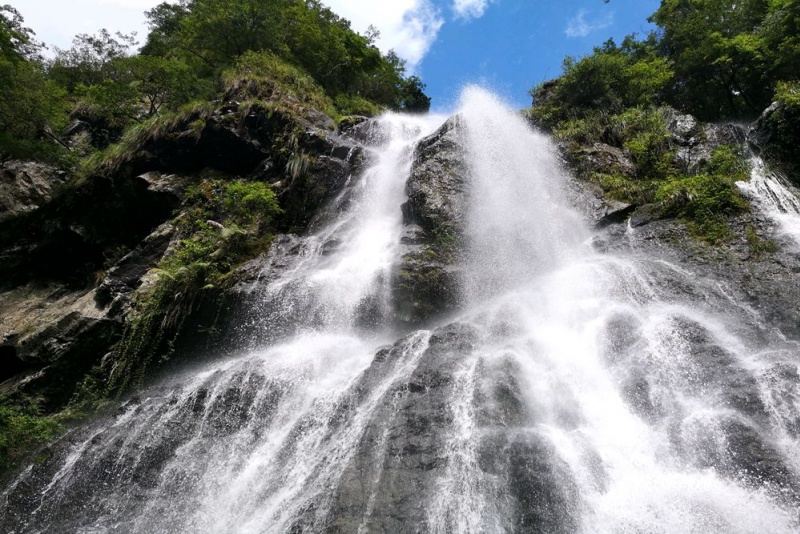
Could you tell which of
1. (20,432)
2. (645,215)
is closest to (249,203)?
(20,432)

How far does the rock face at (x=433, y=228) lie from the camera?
1020 centimetres

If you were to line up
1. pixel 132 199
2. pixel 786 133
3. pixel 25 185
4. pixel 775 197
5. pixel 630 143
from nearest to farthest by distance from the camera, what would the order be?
pixel 775 197 → pixel 786 133 → pixel 630 143 → pixel 132 199 → pixel 25 185

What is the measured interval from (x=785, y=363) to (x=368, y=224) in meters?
10.2

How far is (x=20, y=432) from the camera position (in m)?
9.20

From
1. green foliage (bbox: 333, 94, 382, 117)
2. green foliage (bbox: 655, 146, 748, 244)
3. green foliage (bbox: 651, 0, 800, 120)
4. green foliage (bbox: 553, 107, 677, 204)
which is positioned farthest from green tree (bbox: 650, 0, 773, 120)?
green foliage (bbox: 333, 94, 382, 117)

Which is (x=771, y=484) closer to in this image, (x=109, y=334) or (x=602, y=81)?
(x=109, y=334)

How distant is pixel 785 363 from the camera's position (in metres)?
6.24

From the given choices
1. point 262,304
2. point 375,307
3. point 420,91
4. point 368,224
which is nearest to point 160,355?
point 262,304

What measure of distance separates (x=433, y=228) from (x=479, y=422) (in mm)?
6311

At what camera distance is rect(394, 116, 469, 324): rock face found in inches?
402

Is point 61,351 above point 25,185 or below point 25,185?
below

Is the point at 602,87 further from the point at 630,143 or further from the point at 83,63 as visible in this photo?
the point at 83,63

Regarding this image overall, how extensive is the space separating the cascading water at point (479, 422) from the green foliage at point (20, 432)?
111cm

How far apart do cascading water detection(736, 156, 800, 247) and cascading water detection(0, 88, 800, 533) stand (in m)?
2.44
